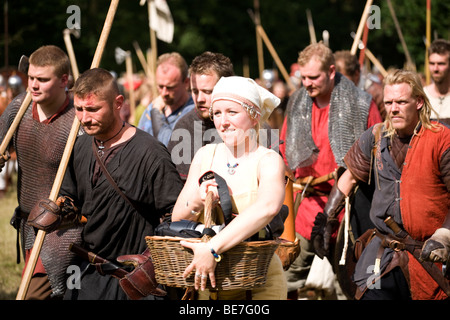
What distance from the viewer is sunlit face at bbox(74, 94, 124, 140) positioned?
4.57m

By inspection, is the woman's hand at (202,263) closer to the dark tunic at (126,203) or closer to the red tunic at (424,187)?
the dark tunic at (126,203)

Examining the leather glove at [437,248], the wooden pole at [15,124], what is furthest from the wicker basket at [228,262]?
the wooden pole at [15,124]

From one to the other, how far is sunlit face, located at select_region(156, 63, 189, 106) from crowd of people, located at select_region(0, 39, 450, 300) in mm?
1219

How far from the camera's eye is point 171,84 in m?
7.09

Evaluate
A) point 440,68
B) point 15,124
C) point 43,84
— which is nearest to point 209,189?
point 43,84

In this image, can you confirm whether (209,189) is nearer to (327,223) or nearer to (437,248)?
(437,248)

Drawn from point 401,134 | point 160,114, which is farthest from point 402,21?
point 401,134

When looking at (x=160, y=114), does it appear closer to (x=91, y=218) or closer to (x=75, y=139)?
(x=75, y=139)

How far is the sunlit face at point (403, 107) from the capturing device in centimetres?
488

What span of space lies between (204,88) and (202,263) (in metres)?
2.08

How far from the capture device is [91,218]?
4645 mm

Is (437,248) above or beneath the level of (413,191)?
beneath

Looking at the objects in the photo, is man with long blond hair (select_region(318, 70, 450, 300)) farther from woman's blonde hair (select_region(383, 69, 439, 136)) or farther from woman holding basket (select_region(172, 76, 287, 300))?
woman holding basket (select_region(172, 76, 287, 300))

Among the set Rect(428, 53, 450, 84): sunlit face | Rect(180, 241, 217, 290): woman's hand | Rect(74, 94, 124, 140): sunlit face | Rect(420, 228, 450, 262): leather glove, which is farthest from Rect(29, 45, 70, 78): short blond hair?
Rect(428, 53, 450, 84): sunlit face
